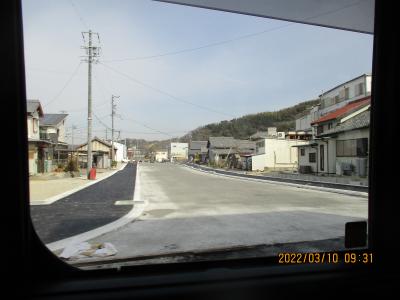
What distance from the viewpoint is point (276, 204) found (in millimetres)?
10891

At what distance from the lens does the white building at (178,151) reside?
90.0m

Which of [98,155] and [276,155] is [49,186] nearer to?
[276,155]

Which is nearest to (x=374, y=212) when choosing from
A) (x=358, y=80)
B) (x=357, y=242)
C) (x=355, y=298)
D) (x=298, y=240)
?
(x=357, y=242)

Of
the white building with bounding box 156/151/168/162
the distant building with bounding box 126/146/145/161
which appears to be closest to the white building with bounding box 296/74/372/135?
the white building with bounding box 156/151/168/162

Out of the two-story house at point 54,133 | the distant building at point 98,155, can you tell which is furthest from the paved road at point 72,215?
the distant building at point 98,155

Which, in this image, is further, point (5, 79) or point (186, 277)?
point (186, 277)

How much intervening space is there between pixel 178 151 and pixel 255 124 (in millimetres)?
50967

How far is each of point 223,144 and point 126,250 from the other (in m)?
54.4

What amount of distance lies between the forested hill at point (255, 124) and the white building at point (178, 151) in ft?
18.4

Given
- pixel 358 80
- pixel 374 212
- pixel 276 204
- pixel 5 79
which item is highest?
pixel 358 80

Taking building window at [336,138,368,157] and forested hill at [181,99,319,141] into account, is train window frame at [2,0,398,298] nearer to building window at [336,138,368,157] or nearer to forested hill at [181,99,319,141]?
building window at [336,138,368,157]

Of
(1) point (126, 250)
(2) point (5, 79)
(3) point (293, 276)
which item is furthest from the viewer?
(1) point (126, 250)

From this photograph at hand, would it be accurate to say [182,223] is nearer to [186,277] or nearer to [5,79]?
[186,277]
